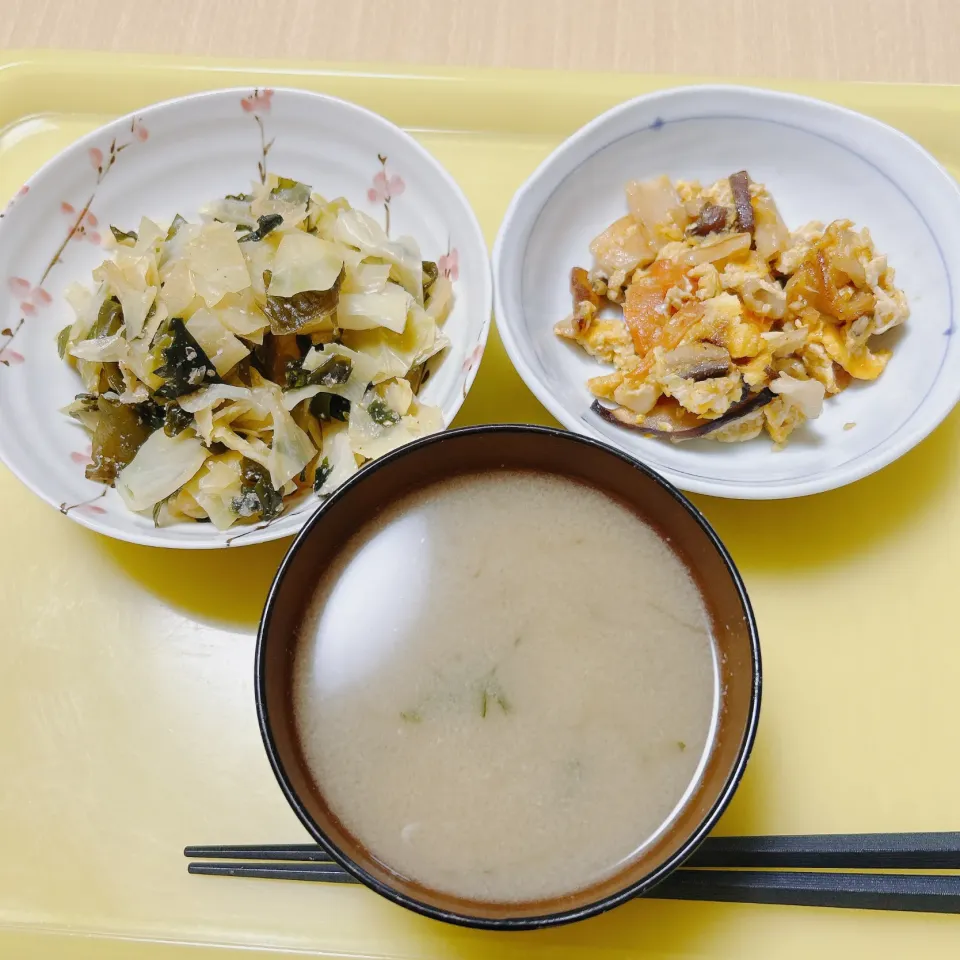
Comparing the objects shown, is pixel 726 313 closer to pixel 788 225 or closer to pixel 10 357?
pixel 788 225

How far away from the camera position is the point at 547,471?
4.64 ft

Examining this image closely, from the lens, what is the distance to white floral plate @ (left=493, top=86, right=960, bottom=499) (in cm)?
158

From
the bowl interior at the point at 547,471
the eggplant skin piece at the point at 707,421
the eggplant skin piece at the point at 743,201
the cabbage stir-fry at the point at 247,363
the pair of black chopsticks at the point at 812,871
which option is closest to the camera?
the bowl interior at the point at 547,471

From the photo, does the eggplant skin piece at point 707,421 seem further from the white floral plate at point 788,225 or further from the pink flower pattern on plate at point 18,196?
the pink flower pattern on plate at point 18,196

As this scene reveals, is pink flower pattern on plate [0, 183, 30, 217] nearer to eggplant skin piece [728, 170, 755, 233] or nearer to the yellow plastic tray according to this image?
the yellow plastic tray

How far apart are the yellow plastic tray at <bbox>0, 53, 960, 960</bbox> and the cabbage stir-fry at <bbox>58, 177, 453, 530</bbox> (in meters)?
0.22

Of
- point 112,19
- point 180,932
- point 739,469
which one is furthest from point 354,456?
point 112,19

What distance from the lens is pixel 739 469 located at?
1622 mm

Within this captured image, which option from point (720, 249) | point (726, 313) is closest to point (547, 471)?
point (726, 313)

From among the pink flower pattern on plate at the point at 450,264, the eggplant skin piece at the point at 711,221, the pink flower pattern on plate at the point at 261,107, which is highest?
the pink flower pattern on plate at the point at 261,107

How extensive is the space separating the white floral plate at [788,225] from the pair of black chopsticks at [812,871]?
0.57m

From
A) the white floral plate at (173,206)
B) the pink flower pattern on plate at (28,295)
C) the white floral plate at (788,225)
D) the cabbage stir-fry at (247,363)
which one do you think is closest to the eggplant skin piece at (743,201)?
the white floral plate at (788,225)

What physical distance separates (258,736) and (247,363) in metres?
0.67

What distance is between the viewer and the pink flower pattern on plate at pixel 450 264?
1666 mm
